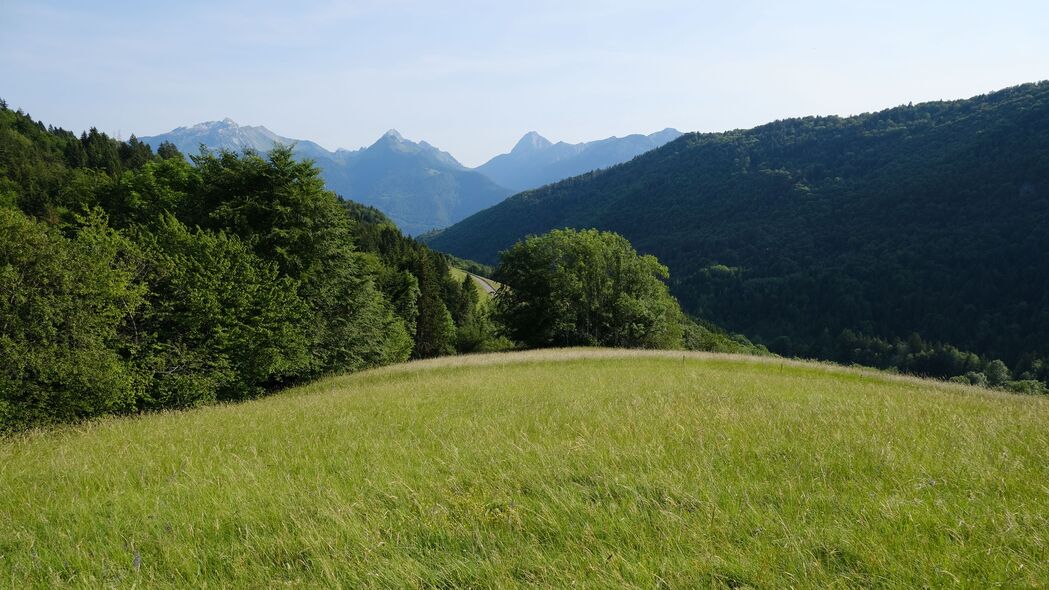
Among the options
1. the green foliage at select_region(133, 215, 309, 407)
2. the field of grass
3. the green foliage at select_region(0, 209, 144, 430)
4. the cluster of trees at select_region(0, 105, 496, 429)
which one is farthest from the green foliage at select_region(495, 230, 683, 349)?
the field of grass

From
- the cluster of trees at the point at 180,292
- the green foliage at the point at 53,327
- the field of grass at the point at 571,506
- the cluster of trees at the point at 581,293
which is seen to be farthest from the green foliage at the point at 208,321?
the cluster of trees at the point at 581,293

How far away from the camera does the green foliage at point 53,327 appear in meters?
13.7

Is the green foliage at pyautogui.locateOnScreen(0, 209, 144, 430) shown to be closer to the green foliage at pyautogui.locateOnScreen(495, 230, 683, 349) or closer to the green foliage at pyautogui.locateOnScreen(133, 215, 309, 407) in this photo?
the green foliage at pyautogui.locateOnScreen(133, 215, 309, 407)

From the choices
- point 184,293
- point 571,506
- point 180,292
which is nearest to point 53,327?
point 180,292

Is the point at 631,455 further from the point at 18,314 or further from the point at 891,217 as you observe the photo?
the point at 891,217

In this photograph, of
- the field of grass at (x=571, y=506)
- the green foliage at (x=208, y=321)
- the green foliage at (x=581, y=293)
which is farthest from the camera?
the green foliage at (x=581, y=293)

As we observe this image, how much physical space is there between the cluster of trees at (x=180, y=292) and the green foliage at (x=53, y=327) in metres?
0.04

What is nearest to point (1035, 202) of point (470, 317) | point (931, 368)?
point (931, 368)

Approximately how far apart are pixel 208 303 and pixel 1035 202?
250m

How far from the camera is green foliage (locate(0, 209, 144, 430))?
539 inches

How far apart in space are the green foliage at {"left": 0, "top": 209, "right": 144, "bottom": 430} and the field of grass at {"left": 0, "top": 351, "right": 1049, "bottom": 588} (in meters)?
8.80

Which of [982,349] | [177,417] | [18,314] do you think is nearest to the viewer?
[177,417]

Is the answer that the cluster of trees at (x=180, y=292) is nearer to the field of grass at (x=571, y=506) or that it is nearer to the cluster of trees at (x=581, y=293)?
the field of grass at (x=571, y=506)

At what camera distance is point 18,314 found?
13.9 meters
